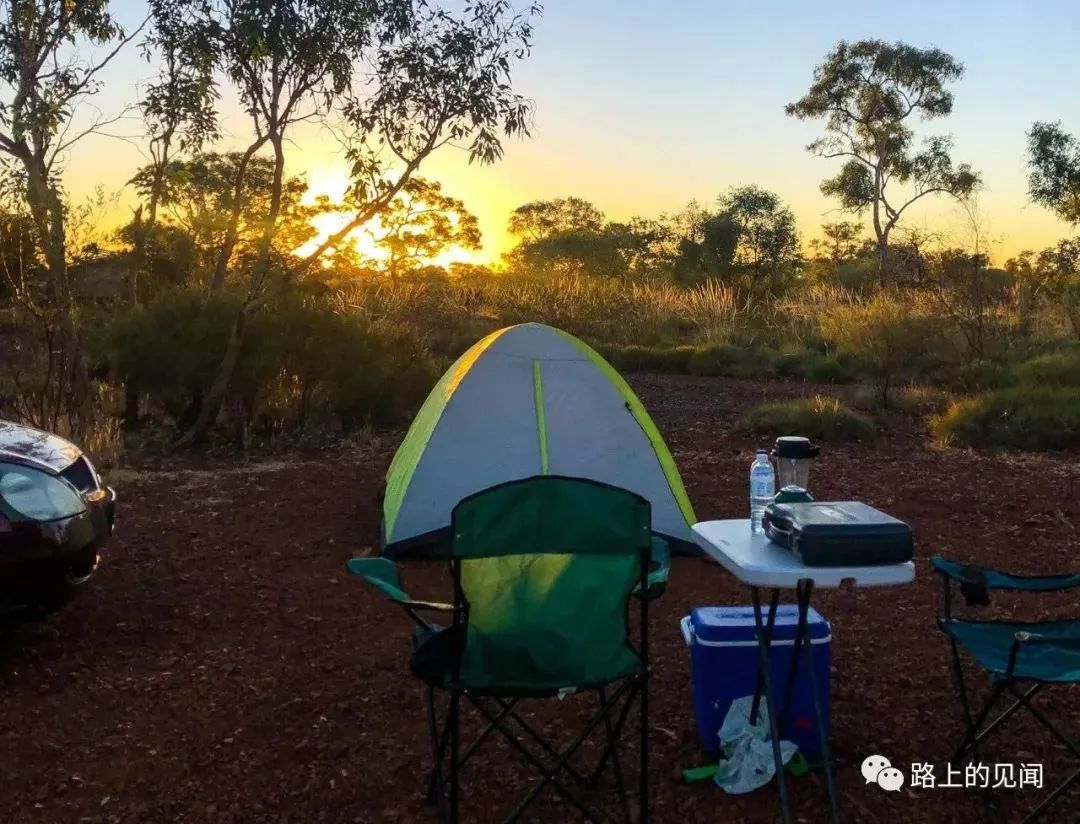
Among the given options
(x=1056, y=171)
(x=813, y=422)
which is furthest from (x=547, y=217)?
(x=813, y=422)

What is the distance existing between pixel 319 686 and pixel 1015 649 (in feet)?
8.42

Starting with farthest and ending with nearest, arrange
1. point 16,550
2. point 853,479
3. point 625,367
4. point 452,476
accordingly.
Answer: point 625,367, point 853,479, point 452,476, point 16,550

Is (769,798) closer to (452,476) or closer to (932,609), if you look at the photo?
(932,609)

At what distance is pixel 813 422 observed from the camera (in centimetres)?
Result: 991

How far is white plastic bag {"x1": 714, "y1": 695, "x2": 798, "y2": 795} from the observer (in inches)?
125

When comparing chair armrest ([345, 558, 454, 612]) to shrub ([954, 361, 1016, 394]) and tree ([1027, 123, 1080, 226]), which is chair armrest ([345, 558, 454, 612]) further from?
tree ([1027, 123, 1080, 226])

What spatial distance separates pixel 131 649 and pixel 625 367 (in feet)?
44.8

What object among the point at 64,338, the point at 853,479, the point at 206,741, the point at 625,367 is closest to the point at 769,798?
the point at 206,741

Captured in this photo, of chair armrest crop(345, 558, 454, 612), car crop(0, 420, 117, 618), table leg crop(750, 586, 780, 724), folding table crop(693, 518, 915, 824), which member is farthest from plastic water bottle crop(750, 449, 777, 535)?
car crop(0, 420, 117, 618)

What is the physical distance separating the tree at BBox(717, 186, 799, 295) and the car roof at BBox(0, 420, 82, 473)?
2923 cm

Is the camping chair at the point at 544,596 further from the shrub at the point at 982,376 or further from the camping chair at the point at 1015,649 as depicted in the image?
the shrub at the point at 982,376

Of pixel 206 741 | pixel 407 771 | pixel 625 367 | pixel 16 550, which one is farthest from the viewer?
pixel 625 367

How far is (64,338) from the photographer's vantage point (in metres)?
8.68

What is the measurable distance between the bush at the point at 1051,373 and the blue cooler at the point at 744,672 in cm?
899
